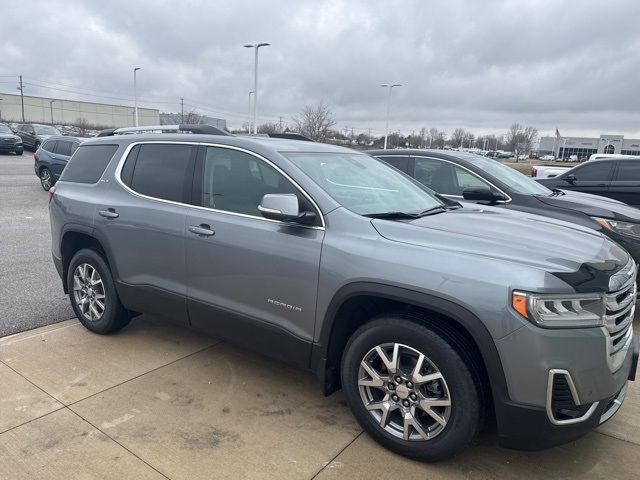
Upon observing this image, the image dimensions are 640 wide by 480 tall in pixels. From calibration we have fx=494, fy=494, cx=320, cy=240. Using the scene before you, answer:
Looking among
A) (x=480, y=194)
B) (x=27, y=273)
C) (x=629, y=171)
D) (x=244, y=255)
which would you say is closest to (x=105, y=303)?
(x=244, y=255)

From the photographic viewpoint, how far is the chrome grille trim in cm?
244

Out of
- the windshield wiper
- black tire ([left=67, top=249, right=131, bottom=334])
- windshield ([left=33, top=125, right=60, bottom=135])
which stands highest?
windshield ([left=33, top=125, right=60, bottom=135])

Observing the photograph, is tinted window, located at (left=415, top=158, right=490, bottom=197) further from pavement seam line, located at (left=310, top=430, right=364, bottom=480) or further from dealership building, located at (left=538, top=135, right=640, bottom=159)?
dealership building, located at (left=538, top=135, right=640, bottom=159)

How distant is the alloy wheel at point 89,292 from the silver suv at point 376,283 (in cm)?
6

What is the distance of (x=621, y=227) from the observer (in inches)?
210

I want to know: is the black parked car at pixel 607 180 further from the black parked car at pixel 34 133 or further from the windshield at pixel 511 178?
the black parked car at pixel 34 133

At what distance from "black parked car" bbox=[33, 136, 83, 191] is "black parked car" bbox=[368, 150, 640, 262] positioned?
11388 mm

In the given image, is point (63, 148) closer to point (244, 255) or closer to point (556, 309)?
point (244, 255)

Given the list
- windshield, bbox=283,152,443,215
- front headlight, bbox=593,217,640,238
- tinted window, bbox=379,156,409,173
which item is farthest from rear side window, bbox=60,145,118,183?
front headlight, bbox=593,217,640,238

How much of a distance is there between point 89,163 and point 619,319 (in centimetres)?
436

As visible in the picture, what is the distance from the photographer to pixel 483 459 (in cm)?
283

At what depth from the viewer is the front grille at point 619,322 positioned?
8.03 ft

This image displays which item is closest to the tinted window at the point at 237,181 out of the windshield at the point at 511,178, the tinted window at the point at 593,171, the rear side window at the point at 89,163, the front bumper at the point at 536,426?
the rear side window at the point at 89,163

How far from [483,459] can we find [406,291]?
1117 millimetres
